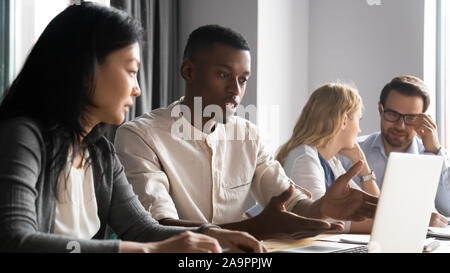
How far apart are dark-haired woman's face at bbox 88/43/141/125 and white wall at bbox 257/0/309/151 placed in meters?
2.20

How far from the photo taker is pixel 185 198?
2.04 m

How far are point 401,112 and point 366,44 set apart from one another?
1.16 meters

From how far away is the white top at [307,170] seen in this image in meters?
2.38

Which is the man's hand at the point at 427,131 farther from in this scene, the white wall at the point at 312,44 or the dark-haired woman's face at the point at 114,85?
the dark-haired woman's face at the point at 114,85

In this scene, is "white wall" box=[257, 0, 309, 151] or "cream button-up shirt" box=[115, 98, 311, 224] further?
"white wall" box=[257, 0, 309, 151]

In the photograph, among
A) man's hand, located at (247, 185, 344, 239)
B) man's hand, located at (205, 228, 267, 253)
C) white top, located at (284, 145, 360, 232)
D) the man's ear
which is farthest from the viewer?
white top, located at (284, 145, 360, 232)

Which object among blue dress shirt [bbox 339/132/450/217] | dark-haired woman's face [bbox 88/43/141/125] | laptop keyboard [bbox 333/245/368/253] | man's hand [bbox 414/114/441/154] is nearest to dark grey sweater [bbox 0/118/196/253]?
dark-haired woman's face [bbox 88/43/141/125]

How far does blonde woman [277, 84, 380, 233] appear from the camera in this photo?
2.47 m

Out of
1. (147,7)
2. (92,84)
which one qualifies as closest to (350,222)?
(92,84)

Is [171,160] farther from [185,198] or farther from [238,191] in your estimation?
[238,191]

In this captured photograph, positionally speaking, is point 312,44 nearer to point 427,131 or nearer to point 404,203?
point 427,131

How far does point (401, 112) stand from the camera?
2986mm

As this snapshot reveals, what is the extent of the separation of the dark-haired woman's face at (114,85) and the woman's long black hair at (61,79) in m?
0.02

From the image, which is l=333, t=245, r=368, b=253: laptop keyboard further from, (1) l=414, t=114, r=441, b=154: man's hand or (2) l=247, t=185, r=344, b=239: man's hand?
(1) l=414, t=114, r=441, b=154: man's hand
